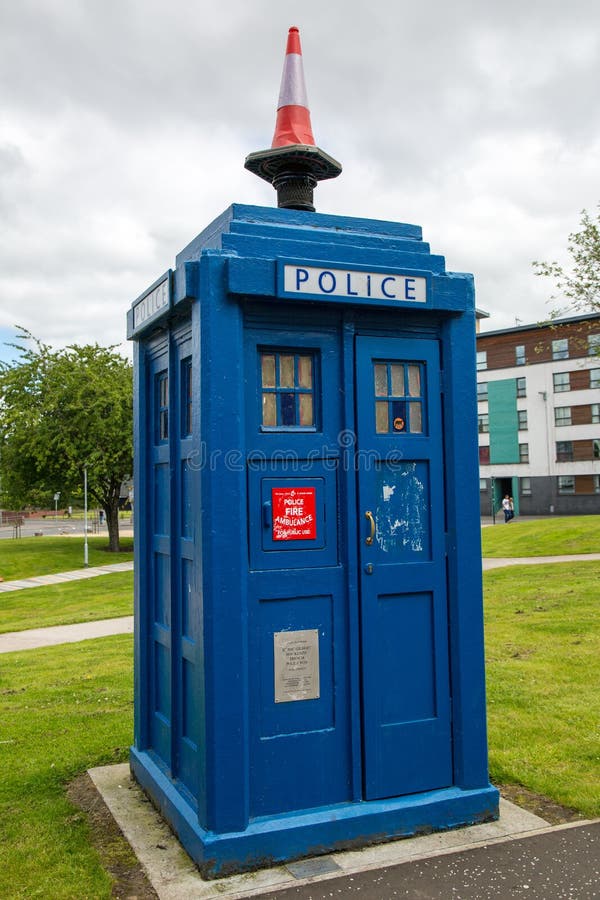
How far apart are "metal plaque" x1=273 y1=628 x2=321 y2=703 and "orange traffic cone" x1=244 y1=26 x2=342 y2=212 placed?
2534mm

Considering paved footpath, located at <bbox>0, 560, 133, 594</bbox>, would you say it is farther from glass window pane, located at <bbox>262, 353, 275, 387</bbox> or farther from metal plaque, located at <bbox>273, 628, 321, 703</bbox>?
glass window pane, located at <bbox>262, 353, 275, 387</bbox>

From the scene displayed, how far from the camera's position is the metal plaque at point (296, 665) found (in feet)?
13.4

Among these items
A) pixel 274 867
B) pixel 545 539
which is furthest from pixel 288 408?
pixel 545 539

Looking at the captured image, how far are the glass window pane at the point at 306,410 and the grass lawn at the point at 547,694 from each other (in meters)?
2.69

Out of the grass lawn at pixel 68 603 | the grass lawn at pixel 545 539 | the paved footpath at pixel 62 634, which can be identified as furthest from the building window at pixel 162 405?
A: the grass lawn at pixel 545 539

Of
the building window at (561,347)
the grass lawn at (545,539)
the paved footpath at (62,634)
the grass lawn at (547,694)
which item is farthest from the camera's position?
the building window at (561,347)

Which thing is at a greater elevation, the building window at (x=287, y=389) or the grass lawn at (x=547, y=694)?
the building window at (x=287, y=389)

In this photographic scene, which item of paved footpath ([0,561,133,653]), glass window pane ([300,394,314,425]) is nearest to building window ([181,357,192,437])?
glass window pane ([300,394,314,425])

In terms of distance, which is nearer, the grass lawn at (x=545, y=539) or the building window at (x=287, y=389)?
the building window at (x=287, y=389)

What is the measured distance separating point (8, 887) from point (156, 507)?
2.19 m

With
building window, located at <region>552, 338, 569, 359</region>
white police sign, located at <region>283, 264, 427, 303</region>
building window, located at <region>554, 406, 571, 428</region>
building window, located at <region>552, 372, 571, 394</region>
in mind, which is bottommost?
white police sign, located at <region>283, 264, 427, 303</region>

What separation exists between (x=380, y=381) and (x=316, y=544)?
1007 millimetres

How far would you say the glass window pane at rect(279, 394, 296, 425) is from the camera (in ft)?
13.9

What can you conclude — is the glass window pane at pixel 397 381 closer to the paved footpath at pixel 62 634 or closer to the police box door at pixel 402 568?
the police box door at pixel 402 568
